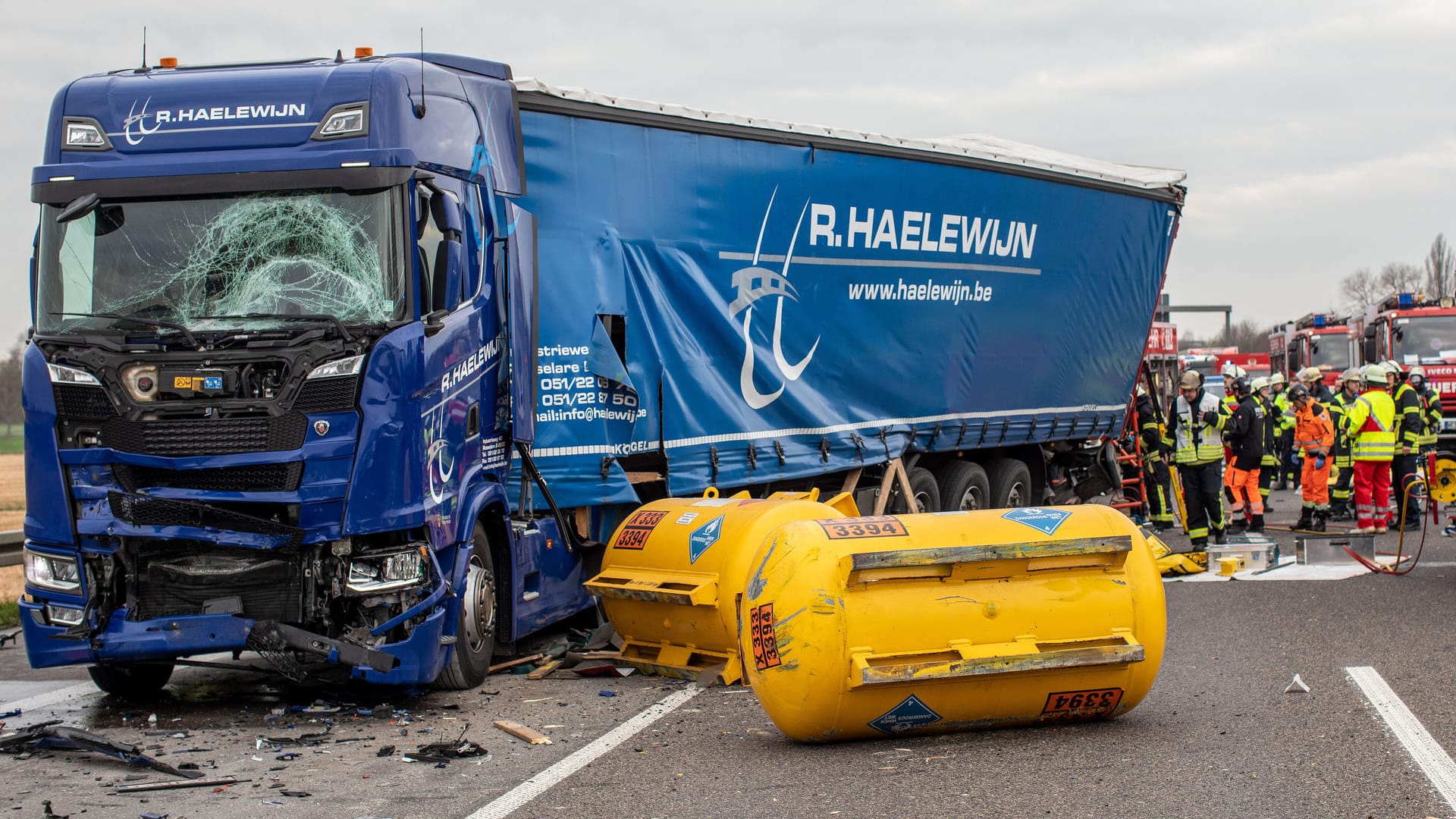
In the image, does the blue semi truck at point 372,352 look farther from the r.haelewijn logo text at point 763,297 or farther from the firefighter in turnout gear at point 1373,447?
the firefighter in turnout gear at point 1373,447

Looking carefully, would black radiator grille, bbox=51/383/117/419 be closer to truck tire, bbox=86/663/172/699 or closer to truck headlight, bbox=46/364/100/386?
truck headlight, bbox=46/364/100/386

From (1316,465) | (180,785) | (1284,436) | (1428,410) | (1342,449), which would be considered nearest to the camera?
(180,785)

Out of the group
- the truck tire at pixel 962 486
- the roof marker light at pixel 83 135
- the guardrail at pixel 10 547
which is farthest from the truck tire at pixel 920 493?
the roof marker light at pixel 83 135

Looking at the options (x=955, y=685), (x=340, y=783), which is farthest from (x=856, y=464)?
(x=340, y=783)

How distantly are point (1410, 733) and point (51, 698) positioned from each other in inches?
276

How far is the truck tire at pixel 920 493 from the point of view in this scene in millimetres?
12844

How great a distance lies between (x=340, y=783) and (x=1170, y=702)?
4.04m

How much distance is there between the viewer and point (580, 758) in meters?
6.34

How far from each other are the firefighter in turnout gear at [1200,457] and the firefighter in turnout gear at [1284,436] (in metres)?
7.20

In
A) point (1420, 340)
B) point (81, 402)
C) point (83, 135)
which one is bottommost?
point (81, 402)

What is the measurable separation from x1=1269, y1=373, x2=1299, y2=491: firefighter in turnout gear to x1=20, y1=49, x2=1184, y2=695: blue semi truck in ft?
45.7

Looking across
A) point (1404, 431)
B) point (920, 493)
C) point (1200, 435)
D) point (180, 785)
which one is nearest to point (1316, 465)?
point (1404, 431)

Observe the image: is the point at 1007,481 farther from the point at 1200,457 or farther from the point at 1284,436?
the point at 1284,436

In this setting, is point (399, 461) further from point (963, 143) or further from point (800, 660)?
point (963, 143)
